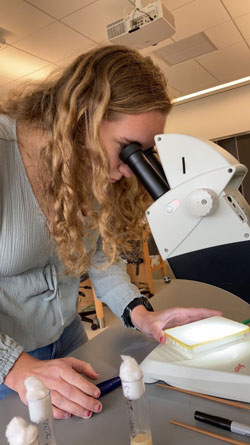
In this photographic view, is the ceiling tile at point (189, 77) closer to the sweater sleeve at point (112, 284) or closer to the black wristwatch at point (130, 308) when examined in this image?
the sweater sleeve at point (112, 284)

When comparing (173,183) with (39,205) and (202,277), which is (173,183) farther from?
(39,205)

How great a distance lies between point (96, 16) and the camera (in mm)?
2748

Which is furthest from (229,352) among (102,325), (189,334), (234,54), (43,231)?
(234,54)

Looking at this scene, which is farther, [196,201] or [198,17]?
[198,17]

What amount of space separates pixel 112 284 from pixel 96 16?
249 centimetres

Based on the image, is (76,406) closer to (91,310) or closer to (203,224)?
(203,224)

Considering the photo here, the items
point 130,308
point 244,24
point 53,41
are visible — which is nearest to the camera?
point 130,308

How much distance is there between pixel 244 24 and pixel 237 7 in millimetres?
359

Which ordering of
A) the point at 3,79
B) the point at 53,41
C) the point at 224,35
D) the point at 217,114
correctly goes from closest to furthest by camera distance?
the point at 53,41, the point at 224,35, the point at 3,79, the point at 217,114

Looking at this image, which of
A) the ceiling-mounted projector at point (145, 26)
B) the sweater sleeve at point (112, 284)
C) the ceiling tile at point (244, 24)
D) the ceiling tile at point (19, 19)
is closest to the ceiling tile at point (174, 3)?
the ceiling-mounted projector at point (145, 26)

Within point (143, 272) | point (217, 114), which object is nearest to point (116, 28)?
point (143, 272)

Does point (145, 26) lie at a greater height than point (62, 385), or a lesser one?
greater

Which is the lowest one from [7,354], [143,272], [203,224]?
[143,272]

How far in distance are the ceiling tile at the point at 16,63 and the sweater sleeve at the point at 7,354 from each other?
3.12m
